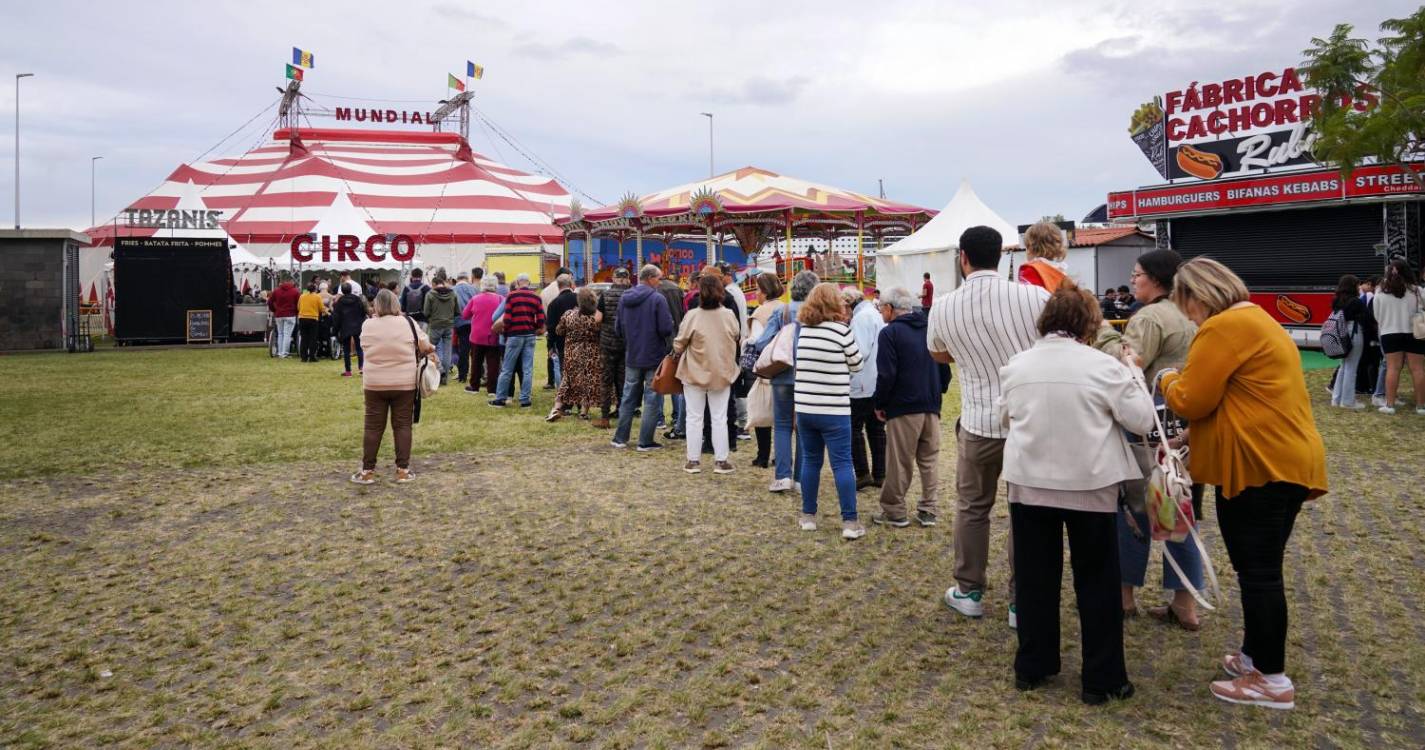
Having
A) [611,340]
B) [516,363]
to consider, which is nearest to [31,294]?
[516,363]

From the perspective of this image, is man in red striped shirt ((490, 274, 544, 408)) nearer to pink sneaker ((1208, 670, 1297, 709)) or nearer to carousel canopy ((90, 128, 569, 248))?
pink sneaker ((1208, 670, 1297, 709))

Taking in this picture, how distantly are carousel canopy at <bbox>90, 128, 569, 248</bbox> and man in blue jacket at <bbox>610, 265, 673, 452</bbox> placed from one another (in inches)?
1236

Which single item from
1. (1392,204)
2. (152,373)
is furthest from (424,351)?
(1392,204)

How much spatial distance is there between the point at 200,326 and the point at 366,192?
875 inches

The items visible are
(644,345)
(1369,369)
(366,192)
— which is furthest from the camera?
(366,192)

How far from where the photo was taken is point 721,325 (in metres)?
7.87

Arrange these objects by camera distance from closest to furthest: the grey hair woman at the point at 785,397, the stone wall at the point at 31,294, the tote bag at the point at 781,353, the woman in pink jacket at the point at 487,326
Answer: the tote bag at the point at 781,353 → the grey hair woman at the point at 785,397 → the woman in pink jacket at the point at 487,326 → the stone wall at the point at 31,294

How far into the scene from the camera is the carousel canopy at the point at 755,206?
2503 centimetres

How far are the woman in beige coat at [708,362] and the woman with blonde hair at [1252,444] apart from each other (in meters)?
4.65

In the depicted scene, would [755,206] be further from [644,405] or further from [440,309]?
[644,405]

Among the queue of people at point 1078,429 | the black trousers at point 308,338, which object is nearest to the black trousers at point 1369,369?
the queue of people at point 1078,429

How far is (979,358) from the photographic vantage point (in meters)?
4.34

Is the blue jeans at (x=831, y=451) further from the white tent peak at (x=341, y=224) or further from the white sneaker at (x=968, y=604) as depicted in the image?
the white tent peak at (x=341, y=224)

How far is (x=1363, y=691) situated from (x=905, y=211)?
24103 mm
